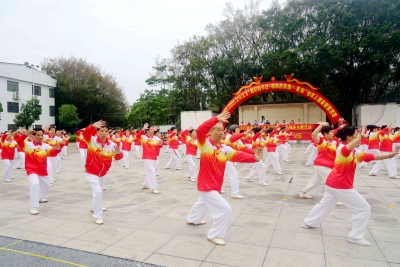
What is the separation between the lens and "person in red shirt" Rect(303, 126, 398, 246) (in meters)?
4.26

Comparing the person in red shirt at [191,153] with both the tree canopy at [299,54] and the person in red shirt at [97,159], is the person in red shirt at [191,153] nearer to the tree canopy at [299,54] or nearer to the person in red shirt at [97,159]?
the person in red shirt at [97,159]

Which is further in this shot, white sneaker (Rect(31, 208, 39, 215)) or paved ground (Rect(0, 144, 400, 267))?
white sneaker (Rect(31, 208, 39, 215))

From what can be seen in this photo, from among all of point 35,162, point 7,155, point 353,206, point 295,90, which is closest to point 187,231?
point 353,206

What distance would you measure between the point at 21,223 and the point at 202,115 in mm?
25212

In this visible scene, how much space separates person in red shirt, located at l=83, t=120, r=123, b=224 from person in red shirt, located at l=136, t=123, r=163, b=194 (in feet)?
6.36

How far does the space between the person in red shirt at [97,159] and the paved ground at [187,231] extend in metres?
0.35

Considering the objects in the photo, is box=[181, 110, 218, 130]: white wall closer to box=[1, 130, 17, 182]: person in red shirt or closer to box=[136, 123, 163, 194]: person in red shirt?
box=[1, 130, 17, 182]: person in red shirt

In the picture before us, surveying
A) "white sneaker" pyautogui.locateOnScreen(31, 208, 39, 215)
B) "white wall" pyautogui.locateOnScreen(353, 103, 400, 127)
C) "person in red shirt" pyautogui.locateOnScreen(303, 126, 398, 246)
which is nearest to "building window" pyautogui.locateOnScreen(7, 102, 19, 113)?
"white sneaker" pyautogui.locateOnScreen(31, 208, 39, 215)

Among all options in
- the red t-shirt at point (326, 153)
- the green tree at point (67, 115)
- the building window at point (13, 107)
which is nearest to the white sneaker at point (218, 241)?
the red t-shirt at point (326, 153)

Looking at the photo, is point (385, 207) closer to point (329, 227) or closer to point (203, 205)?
point (329, 227)

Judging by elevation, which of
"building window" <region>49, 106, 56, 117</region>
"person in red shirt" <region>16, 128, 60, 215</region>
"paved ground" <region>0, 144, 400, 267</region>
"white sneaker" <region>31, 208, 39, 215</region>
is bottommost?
"paved ground" <region>0, 144, 400, 267</region>

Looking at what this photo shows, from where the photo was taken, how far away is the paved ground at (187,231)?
12.8 ft

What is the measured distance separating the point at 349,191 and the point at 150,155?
503cm

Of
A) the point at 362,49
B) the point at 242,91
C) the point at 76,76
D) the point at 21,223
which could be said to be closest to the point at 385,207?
the point at 21,223
